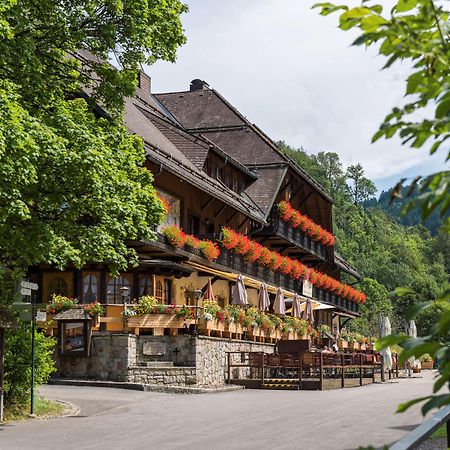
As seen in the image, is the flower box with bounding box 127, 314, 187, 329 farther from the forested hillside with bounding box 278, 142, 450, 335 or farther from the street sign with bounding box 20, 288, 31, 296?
the forested hillside with bounding box 278, 142, 450, 335

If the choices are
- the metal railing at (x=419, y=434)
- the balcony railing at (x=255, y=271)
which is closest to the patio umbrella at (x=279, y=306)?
the balcony railing at (x=255, y=271)

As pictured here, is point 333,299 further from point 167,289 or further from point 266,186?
point 167,289

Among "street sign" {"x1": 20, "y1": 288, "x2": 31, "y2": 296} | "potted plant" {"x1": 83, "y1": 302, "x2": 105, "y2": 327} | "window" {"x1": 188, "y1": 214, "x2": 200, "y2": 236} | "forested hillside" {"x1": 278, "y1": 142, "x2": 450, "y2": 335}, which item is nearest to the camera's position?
"street sign" {"x1": 20, "y1": 288, "x2": 31, "y2": 296}

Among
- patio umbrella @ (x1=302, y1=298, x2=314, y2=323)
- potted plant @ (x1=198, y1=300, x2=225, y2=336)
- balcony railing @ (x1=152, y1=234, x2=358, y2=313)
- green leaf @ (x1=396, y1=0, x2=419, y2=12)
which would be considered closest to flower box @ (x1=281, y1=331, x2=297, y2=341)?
patio umbrella @ (x1=302, y1=298, x2=314, y2=323)

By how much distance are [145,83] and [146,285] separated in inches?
627

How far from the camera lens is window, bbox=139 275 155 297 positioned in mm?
27081

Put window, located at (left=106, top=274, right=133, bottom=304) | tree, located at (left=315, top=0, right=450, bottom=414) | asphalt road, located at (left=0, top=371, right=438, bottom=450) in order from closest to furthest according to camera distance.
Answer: tree, located at (left=315, top=0, right=450, bottom=414), asphalt road, located at (left=0, top=371, right=438, bottom=450), window, located at (left=106, top=274, right=133, bottom=304)

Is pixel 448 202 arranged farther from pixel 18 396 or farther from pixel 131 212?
pixel 18 396

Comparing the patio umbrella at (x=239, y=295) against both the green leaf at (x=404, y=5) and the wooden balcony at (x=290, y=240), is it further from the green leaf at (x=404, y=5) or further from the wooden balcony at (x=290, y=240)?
the green leaf at (x=404, y=5)

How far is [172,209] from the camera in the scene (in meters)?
29.2

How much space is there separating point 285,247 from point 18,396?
29188mm

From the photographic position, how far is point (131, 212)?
13.6 m

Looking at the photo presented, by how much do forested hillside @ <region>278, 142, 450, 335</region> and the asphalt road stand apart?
7491 cm

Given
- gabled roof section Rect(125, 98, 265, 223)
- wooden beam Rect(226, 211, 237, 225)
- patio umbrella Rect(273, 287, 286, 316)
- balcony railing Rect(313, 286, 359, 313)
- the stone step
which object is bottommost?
the stone step
